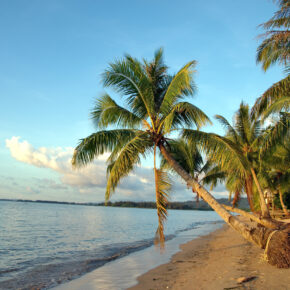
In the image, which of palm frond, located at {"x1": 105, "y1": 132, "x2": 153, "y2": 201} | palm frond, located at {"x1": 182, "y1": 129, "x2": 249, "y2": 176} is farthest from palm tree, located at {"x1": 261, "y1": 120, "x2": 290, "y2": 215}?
palm frond, located at {"x1": 105, "y1": 132, "x2": 153, "y2": 201}

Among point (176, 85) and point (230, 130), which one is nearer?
point (176, 85)

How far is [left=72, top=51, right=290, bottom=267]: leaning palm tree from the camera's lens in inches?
305

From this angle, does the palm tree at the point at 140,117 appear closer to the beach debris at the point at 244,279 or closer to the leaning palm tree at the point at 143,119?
the leaning palm tree at the point at 143,119

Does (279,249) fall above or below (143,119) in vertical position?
below

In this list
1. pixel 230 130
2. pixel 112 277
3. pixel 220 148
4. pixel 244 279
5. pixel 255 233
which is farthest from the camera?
pixel 230 130

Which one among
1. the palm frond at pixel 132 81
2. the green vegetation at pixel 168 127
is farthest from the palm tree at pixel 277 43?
the palm frond at pixel 132 81

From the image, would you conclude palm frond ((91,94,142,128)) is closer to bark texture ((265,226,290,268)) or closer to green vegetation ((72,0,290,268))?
green vegetation ((72,0,290,268))

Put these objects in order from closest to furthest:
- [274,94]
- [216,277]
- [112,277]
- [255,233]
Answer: [216,277], [255,233], [112,277], [274,94]

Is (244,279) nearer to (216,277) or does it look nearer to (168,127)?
(216,277)

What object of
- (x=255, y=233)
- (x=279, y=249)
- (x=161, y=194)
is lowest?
(x=279, y=249)

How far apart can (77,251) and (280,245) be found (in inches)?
402

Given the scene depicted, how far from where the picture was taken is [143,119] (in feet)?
30.7

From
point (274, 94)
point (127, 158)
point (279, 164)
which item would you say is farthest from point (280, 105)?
point (279, 164)

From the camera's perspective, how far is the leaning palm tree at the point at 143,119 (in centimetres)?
774
